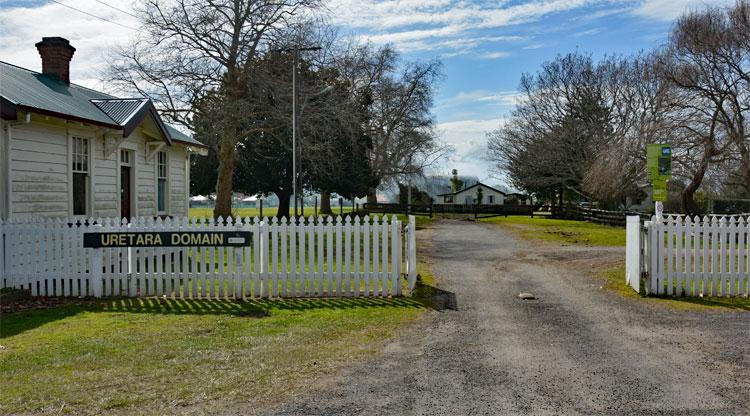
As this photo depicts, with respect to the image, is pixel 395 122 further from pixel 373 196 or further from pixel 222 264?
pixel 222 264

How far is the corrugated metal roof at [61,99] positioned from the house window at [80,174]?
0.79 metres

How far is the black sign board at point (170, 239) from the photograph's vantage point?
1069cm

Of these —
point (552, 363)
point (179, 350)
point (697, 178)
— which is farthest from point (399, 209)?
point (552, 363)

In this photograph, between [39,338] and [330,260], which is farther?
[330,260]

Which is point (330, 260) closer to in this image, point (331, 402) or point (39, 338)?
point (39, 338)

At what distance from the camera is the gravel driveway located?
213 inches

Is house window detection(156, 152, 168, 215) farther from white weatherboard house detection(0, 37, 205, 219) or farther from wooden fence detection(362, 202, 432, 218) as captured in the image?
wooden fence detection(362, 202, 432, 218)

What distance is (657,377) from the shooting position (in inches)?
244

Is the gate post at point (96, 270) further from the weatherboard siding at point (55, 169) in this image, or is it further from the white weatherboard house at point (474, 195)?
the white weatherboard house at point (474, 195)

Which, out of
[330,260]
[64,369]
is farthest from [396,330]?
[64,369]

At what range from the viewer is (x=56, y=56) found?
54.9ft

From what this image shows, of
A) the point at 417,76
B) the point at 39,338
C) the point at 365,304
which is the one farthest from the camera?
the point at 417,76

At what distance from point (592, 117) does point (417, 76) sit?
1519 centimetres

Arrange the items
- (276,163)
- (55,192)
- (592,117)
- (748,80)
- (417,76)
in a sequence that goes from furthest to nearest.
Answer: (417,76), (592,117), (276,163), (748,80), (55,192)
